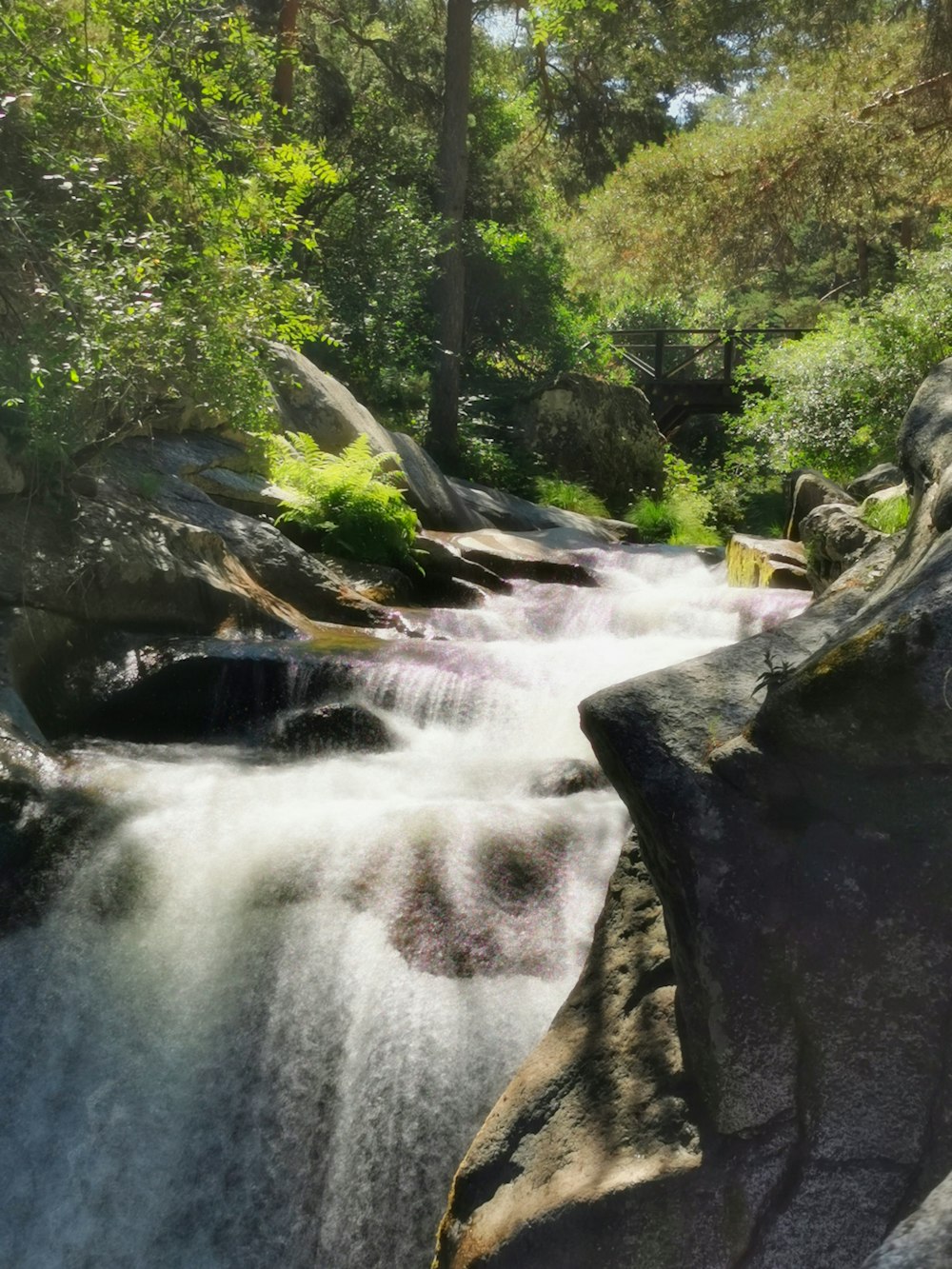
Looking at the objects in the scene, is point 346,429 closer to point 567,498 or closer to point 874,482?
point 874,482

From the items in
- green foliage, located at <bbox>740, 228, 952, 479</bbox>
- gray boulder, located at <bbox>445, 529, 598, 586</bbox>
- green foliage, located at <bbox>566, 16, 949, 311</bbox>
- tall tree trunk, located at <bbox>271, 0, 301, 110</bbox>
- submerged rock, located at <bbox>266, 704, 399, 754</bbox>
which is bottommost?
submerged rock, located at <bbox>266, 704, 399, 754</bbox>

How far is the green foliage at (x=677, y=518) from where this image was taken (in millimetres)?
16891

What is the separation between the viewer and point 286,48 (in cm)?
1630

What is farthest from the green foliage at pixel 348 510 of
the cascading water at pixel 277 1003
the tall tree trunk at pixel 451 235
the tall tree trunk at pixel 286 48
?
the tall tree trunk at pixel 286 48

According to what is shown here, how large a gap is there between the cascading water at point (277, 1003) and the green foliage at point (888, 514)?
3.88 metres

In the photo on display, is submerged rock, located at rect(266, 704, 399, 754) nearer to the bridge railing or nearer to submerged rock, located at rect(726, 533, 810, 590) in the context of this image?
submerged rock, located at rect(726, 533, 810, 590)

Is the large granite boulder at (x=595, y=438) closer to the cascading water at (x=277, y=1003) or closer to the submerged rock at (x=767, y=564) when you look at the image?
the submerged rock at (x=767, y=564)

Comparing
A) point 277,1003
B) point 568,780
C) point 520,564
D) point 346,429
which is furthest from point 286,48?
point 277,1003

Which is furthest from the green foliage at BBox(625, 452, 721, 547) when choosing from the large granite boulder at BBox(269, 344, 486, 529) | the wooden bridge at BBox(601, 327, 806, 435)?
the wooden bridge at BBox(601, 327, 806, 435)

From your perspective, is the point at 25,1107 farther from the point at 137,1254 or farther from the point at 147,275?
the point at 147,275

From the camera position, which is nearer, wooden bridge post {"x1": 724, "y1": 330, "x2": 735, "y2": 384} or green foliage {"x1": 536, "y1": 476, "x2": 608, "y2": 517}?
green foliage {"x1": 536, "y1": 476, "x2": 608, "y2": 517}

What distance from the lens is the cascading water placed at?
159 inches

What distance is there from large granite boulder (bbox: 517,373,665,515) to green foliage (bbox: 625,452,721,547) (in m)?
0.53

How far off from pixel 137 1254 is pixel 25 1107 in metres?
0.71
